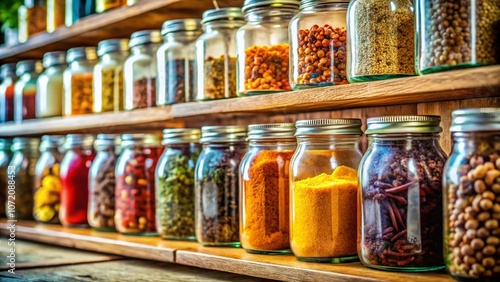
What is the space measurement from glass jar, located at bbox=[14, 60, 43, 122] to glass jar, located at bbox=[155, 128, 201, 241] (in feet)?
2.57

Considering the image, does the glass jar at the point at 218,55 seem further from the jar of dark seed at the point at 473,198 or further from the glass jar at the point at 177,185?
the jar of dark seed at the point at 473,198

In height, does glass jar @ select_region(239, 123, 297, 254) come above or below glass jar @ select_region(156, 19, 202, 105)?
below

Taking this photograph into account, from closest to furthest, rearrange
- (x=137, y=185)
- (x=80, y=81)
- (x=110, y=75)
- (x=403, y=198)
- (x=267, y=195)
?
(x=403, y=198) < (x=267, y=195) < (x=137, y=185) < (x=110, y=75) < (x=80, y=81)

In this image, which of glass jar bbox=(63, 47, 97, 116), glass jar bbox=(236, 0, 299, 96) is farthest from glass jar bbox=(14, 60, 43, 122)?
glass jar bbox=(236, 0, 299, 96)

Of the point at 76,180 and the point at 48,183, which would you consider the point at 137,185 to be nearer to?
the point at 76,180

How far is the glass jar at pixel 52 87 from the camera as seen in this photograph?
85.0 inches

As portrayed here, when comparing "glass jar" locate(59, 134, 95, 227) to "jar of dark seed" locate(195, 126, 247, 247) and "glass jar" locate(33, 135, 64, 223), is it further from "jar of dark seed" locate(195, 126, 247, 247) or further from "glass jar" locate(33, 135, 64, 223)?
"jar of dark seed" locate(195, 126, 247, 247)

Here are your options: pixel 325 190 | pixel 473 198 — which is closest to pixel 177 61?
pixel 325 190

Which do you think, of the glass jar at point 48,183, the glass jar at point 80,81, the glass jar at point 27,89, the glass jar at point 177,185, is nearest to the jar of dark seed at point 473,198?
the glass jar at point 177,185

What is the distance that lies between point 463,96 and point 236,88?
1.56 feet

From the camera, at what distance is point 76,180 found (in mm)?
2051

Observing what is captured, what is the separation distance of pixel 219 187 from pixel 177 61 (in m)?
0.35

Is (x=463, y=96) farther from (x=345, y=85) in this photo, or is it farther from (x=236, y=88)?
(x=236, y=88)

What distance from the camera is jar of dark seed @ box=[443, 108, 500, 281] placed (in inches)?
40.1
